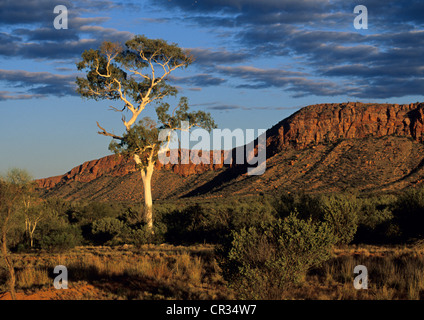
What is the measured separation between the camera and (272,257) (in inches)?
351

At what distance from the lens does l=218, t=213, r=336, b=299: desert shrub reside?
8648 millimetres

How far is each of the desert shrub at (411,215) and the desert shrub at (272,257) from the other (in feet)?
35.3

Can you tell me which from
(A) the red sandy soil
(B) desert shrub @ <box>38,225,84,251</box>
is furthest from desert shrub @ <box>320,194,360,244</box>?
(B) desert shrub @ <box>38,225,84,251</box>

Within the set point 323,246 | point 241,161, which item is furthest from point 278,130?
point 323,246

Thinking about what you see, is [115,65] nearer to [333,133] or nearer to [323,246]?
[323,246]

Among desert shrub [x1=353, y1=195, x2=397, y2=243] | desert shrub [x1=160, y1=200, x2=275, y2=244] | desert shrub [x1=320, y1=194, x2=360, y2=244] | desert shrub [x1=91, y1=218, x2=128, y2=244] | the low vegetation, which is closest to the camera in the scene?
the low vegetation

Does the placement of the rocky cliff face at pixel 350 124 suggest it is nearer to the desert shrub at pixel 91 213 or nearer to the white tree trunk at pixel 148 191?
the desert shrub at pixel 91 213

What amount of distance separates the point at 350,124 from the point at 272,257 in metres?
73.1

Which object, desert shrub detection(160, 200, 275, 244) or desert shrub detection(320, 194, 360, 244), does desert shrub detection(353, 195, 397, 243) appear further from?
desert shrub detection(160, 200, 275, 244)

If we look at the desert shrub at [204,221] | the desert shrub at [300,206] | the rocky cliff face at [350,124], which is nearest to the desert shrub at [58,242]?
the desert shrub at [204,221]

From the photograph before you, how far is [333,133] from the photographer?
7725 centimetres

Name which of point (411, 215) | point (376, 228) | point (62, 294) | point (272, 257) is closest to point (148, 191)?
point (376, 228)

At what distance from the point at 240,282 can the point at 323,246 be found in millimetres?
2076

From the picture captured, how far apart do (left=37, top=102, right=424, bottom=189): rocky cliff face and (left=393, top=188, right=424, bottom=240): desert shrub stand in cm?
5328
